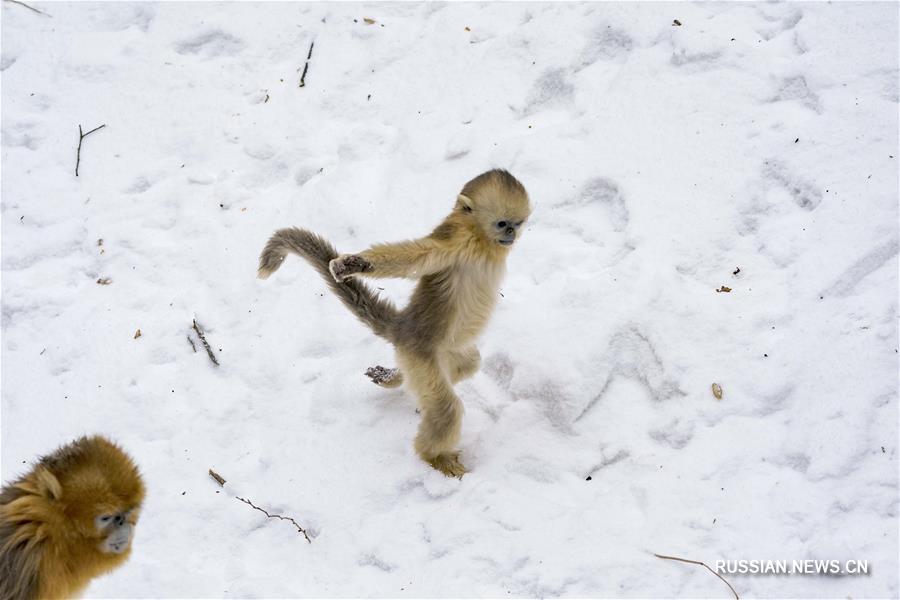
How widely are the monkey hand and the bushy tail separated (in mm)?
545

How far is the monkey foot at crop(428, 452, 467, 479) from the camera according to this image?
5094 mm

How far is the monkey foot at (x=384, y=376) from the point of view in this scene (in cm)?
560

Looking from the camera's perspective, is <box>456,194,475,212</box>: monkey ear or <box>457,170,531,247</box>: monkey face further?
<box>456,194,475,212</box>: monkey ear

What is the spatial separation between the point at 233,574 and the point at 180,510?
62 centimetres

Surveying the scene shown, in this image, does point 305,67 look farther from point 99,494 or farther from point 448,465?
point 99,494

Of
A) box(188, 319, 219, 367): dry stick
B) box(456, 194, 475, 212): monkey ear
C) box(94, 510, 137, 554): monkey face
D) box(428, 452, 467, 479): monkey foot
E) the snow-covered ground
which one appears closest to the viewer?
box(94, 510, 137, 554): monkey face

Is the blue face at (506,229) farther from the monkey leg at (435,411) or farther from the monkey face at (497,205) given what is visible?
the monkey leg at (435,411)

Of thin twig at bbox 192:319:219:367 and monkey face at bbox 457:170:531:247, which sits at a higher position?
monkey face at bbox 457:170:531:247

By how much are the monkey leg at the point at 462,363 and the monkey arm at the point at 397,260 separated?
2.21 feet

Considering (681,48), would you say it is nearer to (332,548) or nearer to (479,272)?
(479,272)

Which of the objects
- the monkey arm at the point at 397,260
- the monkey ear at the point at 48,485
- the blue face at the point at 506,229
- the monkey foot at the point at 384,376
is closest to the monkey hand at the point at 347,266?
the monkey arm at the point at 397,260

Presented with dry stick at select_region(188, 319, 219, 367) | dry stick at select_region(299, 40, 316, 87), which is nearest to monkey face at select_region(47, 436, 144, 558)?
dry stick at select_region(188, 319, 219, 367)

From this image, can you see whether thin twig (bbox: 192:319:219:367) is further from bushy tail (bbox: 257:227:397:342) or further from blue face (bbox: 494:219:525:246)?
blue face (bbox: 494:219:525:246)

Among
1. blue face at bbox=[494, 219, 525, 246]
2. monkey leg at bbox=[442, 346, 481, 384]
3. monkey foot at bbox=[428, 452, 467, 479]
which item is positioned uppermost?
blue face at bbox=[494, 219, 525, 246]
